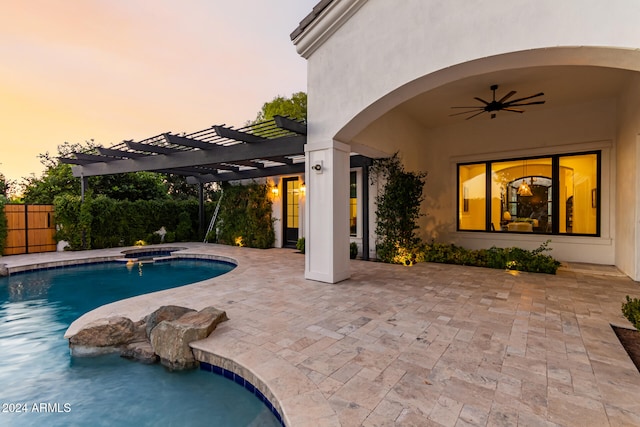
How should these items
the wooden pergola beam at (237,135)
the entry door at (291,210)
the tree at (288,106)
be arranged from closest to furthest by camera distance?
the wooden pergola beam at (237,135)
the entry door at (291,210)
the tree at (288,106)

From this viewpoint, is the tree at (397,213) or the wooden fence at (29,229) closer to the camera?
the tree at (397,213)

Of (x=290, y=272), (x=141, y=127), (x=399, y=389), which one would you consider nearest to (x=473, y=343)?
(x=399, y=389)

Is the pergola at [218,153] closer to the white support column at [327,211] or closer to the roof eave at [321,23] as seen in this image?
the white support column at [327,211]

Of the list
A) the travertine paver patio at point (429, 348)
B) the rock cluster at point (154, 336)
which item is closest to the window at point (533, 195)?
the travertine paver patio at point (429, 348)

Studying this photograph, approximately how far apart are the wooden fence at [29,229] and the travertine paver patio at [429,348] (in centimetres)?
871

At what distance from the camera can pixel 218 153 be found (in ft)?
24.9

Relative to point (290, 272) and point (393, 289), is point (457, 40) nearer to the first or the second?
point (393, 289)

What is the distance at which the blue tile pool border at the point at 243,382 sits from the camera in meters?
2.23

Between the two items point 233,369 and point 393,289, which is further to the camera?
point 393,289

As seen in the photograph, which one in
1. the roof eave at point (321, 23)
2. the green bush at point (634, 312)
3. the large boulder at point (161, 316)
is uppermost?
the roof eave at point (321, 23)

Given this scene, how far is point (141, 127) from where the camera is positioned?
13.6 m

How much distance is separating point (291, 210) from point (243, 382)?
877cm

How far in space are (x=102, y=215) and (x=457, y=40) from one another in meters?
12.4

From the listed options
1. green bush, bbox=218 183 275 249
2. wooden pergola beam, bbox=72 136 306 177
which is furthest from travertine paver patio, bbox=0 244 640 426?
green bush, bbox=218 183 275 249
